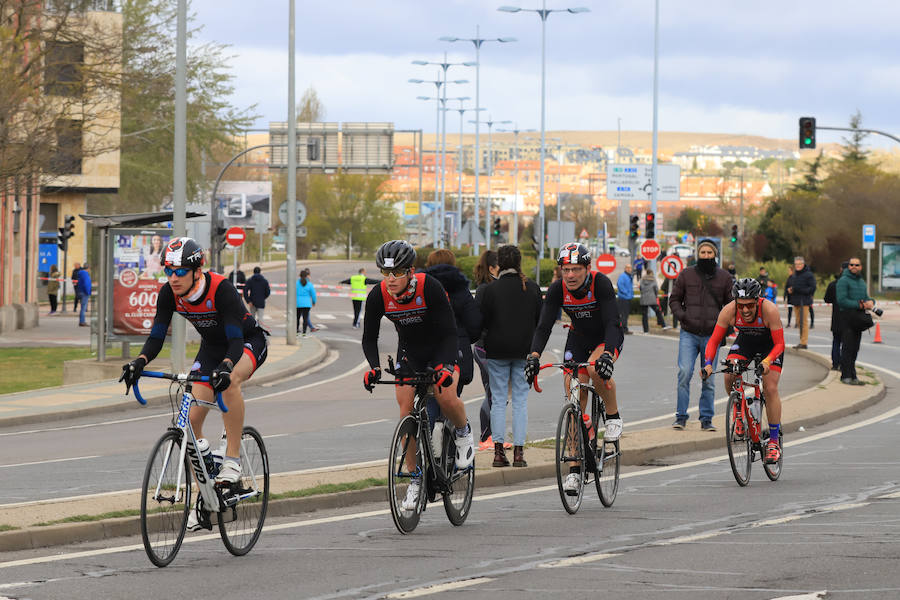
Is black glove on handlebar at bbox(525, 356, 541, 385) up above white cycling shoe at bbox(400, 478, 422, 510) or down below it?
above

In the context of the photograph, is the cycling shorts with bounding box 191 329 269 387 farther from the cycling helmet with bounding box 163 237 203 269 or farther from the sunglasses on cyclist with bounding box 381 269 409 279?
the sunglasses on cyclist with bounding box 381 269 409 279

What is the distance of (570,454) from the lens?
10.2 metres

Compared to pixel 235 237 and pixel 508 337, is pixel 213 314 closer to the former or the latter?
pixel 508 337

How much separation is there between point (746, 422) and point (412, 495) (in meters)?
4.05

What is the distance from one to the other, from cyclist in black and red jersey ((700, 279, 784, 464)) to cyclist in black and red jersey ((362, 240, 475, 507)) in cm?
347

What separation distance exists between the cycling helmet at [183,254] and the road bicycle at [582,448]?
2.71 m

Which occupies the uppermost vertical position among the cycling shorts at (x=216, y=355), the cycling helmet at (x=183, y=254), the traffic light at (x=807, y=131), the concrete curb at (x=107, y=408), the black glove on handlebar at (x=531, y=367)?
the traffic light at (x=807, y=131)

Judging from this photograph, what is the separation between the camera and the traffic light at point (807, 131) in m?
43.6

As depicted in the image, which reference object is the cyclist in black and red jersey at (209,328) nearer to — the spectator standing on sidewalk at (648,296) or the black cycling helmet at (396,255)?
the black cycling helmet at (396,255)

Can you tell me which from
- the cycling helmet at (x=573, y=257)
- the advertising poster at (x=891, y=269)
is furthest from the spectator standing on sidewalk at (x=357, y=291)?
the cycling helmet at (x=573, y=257)

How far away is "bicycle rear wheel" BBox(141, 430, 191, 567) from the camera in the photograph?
7.95 metres

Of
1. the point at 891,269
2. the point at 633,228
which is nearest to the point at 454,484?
the point at 633,228

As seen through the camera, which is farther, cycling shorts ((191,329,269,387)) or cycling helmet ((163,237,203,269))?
cycling shorts ((191,329,269,387))

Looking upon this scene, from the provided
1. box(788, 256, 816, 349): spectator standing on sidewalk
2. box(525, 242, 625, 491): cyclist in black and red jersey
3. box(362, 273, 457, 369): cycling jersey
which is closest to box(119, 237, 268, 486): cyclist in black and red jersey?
box(362, 273, 457, 369): cycling jersey
